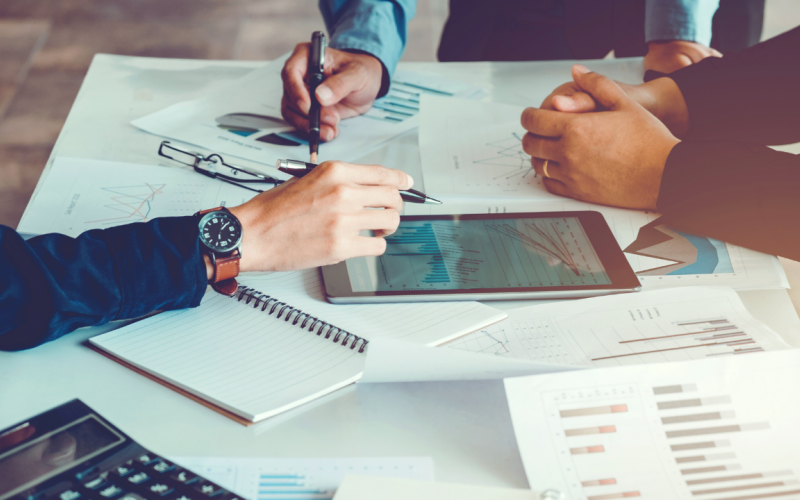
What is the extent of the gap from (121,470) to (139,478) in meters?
0.02

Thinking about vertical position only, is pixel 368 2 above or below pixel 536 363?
above

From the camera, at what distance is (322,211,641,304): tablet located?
27.9 inches

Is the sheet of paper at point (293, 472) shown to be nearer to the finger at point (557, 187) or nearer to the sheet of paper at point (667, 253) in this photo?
the sheet of paper at point (667, 253)

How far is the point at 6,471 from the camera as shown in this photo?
46cm

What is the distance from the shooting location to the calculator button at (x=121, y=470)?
47 centimetres

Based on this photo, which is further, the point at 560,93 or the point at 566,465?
the point at 560,93

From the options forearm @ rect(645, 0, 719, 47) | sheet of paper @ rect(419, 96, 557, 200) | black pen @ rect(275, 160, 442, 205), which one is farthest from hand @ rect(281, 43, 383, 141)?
forearm @ rect(645, 0, 719, 47)

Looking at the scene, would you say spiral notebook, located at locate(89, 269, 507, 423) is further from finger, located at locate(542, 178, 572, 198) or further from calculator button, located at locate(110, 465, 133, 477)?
finger, located at locate(542, 178, 572, 198)

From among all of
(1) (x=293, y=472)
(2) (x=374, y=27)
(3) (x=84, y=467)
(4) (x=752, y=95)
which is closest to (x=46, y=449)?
(3) (x=84, y=467)

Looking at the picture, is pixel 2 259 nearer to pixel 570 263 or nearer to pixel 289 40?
pixel 570 263

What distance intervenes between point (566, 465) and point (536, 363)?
0.09 m

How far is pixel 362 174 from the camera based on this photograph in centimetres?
73

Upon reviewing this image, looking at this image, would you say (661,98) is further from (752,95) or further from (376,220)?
(376,220)

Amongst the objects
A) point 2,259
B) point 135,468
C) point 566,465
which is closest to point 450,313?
point 566,465
